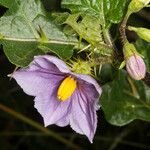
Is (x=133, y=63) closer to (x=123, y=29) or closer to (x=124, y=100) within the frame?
(x=123, y=29)

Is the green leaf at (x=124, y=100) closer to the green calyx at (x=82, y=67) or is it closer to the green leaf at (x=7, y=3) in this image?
the green calyx at (x=82, y=67)

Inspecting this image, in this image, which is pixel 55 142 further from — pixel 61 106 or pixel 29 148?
pixel 61 106

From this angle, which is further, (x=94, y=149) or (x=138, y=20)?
(x=94, y=149)

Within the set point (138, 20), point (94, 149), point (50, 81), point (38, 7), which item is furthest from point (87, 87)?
point (94, 149)

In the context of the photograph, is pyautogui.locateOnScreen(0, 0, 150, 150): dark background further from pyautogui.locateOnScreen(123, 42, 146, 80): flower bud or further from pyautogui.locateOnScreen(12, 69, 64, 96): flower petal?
pyautogui.locateOnScreen(123, 42, 146, 80): flower bud

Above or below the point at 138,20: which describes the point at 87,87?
above

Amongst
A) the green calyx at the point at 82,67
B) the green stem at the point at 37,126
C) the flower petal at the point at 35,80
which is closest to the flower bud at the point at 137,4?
the green calyx at the point at 82,67
